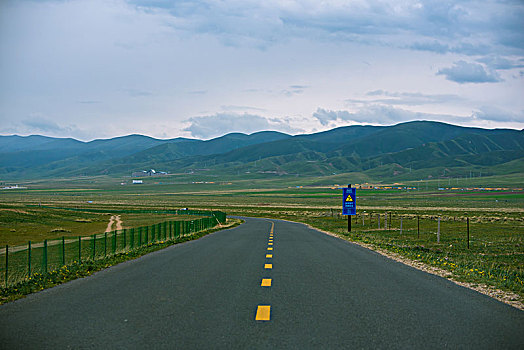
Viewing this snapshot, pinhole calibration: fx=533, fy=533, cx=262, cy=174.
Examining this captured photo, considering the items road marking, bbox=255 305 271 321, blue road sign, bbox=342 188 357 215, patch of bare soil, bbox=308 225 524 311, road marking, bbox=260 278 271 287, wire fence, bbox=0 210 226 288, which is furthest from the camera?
blue road sign, bbox=342 188 357 215

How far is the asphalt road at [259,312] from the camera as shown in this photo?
24.8 feet

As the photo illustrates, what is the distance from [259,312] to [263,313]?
10 cm

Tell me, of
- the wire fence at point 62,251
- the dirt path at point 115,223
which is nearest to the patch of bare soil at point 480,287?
the wire fence at point 62,251

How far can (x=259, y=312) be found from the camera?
9.23 metres

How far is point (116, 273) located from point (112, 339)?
716 cm

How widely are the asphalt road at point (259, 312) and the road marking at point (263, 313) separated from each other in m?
0.02

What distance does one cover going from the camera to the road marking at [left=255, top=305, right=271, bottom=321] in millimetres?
8812

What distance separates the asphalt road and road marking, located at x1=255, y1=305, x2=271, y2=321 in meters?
0.02

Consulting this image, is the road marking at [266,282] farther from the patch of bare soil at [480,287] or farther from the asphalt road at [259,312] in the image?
the patch of bare soil at [480,287]

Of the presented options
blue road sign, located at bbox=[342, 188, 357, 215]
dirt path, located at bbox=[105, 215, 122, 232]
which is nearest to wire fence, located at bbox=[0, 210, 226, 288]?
blue road sign, located at bbox=[342, 188, 357, 215]

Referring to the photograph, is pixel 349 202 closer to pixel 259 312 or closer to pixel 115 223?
pixel 259 312

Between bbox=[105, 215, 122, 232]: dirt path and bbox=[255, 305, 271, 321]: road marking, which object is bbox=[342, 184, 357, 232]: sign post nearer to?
bbox=[105, 215, 122, 232]: dirt path

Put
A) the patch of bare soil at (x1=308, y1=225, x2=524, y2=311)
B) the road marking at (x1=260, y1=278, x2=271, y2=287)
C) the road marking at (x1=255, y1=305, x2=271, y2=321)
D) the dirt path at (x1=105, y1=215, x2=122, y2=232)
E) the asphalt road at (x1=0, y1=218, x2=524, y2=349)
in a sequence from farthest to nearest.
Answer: the dirt path at (x1=105, y1=215, x2=122, y2=232), the road marking at (x1=260, y1=278, x2=271, y2=287), the patch of bare soil at (x1=308, y1=225, x2=524, y2=311), the road marking at (x1=255, y1=305, x2=271, y2=321), the asphalt road at (x1=0, y1=218, x2=524, y2=349)

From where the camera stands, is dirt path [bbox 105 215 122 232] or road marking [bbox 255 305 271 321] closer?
road marking [bbox 255 305 271 321]
